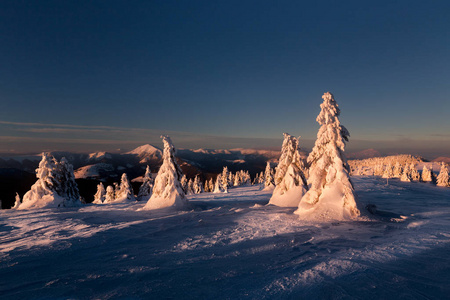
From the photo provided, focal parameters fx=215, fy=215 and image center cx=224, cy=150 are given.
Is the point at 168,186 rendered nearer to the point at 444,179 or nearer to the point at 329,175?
the point at 329,175

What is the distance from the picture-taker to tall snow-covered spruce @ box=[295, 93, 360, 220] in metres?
15.3

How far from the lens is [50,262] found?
8867mm

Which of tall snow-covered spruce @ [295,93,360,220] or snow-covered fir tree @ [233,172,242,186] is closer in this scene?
tall snow-covered spruce @ [295,93,360,220]

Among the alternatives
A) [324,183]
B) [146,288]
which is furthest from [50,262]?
[324,183]

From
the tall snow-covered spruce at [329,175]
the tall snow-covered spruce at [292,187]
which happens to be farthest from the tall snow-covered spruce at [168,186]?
the tall snow-covered spruce at [329,175]

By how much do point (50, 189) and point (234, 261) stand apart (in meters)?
30.1

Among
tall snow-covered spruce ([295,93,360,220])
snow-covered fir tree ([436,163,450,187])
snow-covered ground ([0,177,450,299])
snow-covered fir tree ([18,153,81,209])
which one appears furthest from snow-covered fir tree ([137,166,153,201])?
snow-covered fir tree ([436,163,450,187])

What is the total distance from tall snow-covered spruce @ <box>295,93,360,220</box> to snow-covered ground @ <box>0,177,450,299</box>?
1.50 m

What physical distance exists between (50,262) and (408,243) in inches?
619

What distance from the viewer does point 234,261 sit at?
8430mm

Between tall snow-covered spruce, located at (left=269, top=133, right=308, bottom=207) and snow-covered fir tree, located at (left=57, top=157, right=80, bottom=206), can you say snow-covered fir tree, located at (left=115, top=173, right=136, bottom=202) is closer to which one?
snow-covered fir tree, located at (left=57, top=157, right=80, bottom=206)

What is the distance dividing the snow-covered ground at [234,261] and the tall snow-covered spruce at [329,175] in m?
1.50

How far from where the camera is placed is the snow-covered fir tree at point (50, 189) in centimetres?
2720

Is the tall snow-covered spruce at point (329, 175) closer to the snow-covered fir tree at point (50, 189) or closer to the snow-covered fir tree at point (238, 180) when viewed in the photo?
the snow-covered fir tree at point (50, 189)
